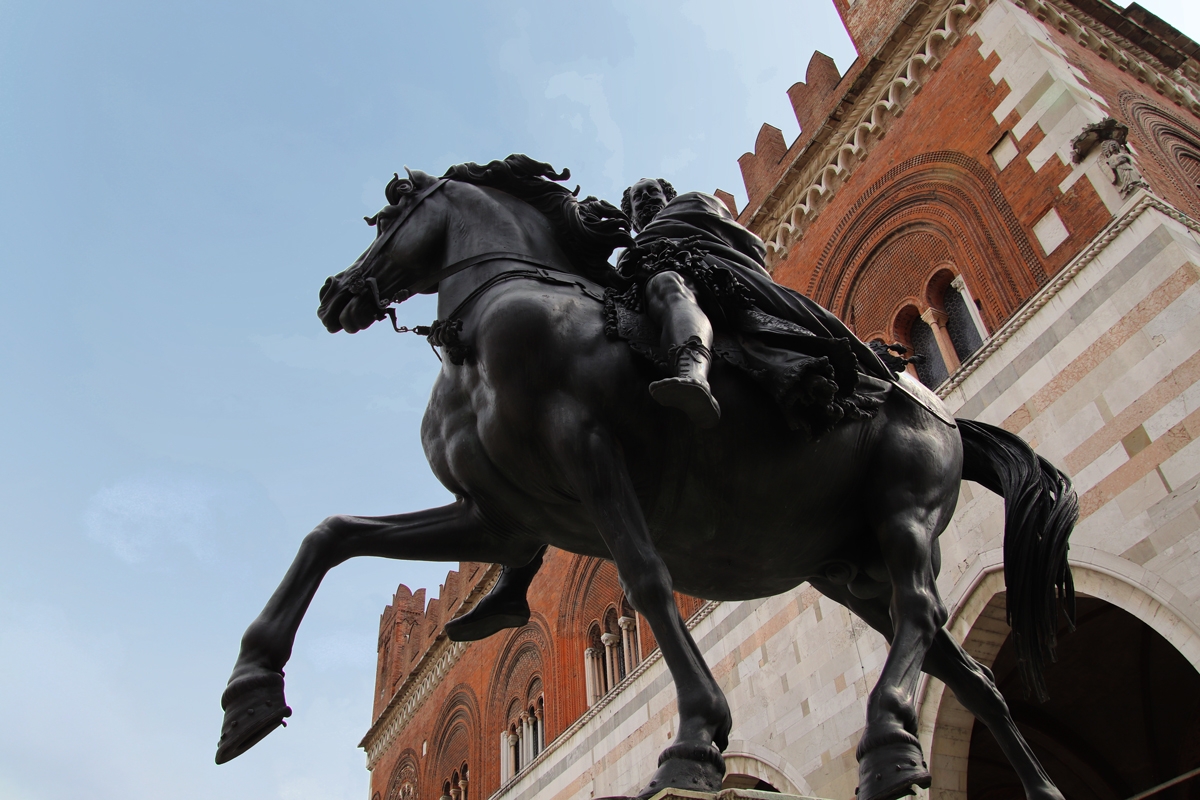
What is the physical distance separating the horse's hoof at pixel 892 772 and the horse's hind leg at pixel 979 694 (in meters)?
0.64

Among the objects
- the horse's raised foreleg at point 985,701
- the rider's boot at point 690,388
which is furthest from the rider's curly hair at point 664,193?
the horse's raised foreleg at point 985,701

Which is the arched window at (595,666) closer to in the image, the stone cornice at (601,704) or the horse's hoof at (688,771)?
the stone cornice at (601,704)

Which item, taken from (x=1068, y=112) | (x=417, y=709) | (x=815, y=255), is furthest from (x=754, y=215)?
(x=417, y=709)

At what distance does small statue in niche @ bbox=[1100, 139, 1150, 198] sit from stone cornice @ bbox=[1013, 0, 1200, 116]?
280 centimetres

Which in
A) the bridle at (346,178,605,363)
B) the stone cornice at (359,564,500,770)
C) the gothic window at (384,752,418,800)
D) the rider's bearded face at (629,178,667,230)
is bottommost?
the bridle at (346,178,605,363)

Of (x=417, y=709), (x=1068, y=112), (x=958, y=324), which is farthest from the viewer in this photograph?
(x=417, y=709)

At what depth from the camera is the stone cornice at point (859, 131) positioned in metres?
10.3

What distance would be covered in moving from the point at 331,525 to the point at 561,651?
12562mm

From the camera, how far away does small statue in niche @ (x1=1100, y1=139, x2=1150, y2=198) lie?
732 cm

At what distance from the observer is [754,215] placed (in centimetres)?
1270

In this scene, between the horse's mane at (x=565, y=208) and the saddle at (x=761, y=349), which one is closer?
the saddle at (x=761, y=349)

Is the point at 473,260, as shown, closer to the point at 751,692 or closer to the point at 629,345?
the point at 629,345

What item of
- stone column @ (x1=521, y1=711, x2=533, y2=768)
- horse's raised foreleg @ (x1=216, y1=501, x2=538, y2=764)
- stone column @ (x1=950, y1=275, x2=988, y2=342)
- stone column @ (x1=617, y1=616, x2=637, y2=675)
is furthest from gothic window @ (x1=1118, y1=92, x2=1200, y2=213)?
stone column @ (x1=521, y1=711, x2=533, y2=768)

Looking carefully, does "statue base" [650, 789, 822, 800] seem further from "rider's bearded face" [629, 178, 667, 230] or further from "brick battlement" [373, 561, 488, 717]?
"brick battlement" [373, 561, 488, 717]
